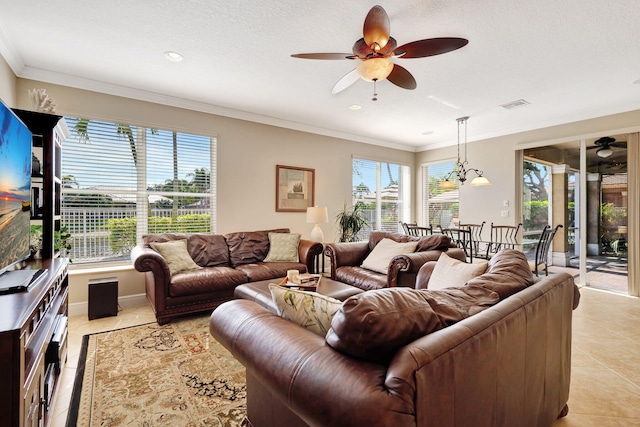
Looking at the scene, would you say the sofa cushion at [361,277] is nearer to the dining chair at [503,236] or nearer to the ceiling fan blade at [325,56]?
the ceiling fan blade at [325,56]

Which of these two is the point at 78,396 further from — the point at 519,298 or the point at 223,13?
the point at 223,13

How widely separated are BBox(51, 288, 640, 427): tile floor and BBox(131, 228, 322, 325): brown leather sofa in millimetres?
403

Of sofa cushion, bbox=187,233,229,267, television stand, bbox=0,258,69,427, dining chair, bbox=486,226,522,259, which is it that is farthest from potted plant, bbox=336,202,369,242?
television stand, bbox=0,258,69,427

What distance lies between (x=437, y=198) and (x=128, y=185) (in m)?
5.63

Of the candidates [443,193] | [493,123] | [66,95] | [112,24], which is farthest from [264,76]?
[443,193]

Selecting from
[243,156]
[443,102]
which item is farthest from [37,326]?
[443,102]

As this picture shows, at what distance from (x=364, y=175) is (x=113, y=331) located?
4.72 m

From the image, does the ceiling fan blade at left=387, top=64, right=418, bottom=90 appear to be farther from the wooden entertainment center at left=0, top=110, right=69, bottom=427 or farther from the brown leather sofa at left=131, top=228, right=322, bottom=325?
the wooden entertainment center at left=0, top=110, right=69, bottom=427

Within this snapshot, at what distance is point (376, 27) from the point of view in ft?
6.26

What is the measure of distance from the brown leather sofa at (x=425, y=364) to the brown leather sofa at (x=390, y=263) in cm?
171

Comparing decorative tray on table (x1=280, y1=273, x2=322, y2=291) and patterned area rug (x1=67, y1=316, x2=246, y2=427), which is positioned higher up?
decorative tray on table (x1=280, y1=273, x2=322, y2=291)

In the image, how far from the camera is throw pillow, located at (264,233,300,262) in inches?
164

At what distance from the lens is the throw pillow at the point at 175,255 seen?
3385 millimetres

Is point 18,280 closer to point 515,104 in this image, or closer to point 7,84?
point 7,84
